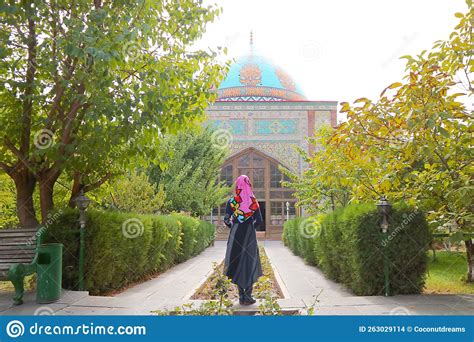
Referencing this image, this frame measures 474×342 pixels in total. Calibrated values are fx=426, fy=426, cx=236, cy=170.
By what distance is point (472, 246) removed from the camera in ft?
25.1

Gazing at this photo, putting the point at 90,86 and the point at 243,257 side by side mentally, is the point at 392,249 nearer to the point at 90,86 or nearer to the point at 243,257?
the point at 243,257

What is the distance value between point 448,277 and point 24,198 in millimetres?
7841

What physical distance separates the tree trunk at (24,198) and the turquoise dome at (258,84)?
77.1ft

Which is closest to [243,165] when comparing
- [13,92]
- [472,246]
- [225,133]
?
[225,133]

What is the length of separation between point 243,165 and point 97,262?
903 inches

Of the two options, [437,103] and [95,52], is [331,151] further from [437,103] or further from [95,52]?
[95,52]

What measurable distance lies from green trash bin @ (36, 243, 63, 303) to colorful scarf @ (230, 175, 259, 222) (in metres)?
2.28

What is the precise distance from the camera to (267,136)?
91.7 ft

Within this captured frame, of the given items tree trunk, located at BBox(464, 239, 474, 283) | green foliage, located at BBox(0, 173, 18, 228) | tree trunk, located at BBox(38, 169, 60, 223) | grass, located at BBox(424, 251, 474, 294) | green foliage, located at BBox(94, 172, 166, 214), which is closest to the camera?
tree trunk, located at BBox(38, 169, 60, 223)

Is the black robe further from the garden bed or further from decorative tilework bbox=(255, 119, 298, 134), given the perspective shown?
decorative tilework bbox=(255, 119, 298, 134)

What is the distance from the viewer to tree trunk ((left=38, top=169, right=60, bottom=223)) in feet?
21.0

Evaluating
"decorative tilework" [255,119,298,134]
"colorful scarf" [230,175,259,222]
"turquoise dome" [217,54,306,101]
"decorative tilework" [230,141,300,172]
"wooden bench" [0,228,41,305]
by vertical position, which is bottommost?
"wooden bench" [0,228,41,305]

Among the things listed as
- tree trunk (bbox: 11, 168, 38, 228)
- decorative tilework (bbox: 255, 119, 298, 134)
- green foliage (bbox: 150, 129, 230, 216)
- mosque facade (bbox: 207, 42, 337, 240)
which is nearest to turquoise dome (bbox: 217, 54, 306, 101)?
mosque facade (bbox: 207, 42, 337, 240)

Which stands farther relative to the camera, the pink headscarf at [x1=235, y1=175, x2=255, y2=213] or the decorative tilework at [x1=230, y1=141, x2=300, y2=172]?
the decorative tilework at [x1=230, y1=141, x2=300, y2=172]
